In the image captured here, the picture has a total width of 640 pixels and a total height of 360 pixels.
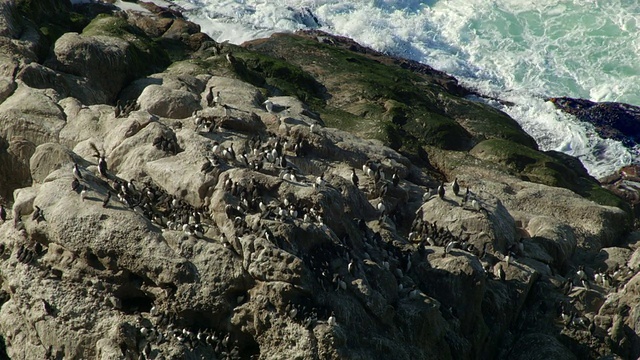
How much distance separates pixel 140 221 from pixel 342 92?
31.3 m

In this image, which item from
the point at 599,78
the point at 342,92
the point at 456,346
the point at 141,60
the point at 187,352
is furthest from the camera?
the point at 599,78

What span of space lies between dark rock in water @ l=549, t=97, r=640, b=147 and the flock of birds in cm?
3533

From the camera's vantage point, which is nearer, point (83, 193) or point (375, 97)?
point (83, 193)

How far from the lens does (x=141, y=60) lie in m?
49.7

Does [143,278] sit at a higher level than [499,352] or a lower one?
higher

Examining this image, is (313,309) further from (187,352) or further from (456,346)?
(456,346)

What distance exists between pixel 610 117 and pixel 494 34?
2671cm

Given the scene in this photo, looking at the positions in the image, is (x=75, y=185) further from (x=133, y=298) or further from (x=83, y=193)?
(x=133, y=298)

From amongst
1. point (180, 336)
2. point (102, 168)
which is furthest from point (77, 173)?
point (180, 336)

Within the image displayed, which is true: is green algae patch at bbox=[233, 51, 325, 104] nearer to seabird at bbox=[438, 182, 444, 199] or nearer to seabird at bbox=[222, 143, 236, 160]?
seabird at bbox=[438, 182, 444, 199]

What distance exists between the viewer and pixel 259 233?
28.2 meters

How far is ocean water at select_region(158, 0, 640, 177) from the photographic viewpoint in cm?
8225

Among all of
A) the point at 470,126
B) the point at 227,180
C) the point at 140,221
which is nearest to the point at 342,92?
the point at 470,126

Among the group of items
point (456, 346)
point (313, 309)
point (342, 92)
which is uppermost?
point (313, 309)
